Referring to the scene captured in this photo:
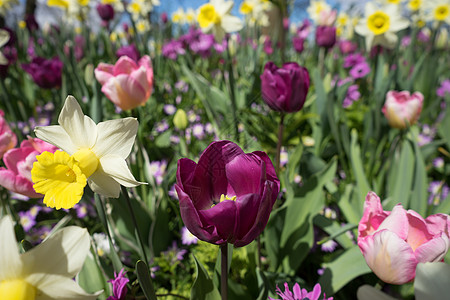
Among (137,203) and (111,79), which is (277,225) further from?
(111,79)

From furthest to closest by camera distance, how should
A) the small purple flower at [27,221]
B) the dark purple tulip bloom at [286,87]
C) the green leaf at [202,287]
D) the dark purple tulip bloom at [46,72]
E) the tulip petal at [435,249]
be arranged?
1. the dark purple tulip bloom at [46,72]
2. the small purple flower at [27,221]
3. the dark purple tulip bloom at [286,87]
4. the green leaf at [202,287]
5. the tulip petal at [435,249]

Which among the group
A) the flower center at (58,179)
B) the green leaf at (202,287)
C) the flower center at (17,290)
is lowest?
→ the green leaf at (202,287)

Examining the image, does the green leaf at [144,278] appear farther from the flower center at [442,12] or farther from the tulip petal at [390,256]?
the flower center at [442,12]

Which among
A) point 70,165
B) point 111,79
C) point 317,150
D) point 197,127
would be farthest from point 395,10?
point 70,165

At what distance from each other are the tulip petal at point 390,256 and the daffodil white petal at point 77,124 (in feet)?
1.64

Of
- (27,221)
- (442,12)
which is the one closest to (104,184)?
(27,221)

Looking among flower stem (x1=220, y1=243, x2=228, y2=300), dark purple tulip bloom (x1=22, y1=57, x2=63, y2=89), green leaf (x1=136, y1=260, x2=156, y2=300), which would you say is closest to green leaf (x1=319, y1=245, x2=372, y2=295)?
flower stem (x1=220, y1=243, x2=228, y2=300)

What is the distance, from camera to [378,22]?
1853 millimetres

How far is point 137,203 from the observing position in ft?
3.33

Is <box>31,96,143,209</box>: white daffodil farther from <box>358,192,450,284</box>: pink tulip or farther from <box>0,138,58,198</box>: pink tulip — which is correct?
<box>358,192,450,284</box>: pink tulip

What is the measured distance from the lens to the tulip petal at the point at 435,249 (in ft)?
1.59

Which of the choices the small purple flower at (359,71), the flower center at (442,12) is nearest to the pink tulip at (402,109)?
the small purple flower at (359,71)

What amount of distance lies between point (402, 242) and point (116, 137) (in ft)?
1.60

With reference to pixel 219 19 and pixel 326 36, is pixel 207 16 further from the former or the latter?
pixel 326 36
